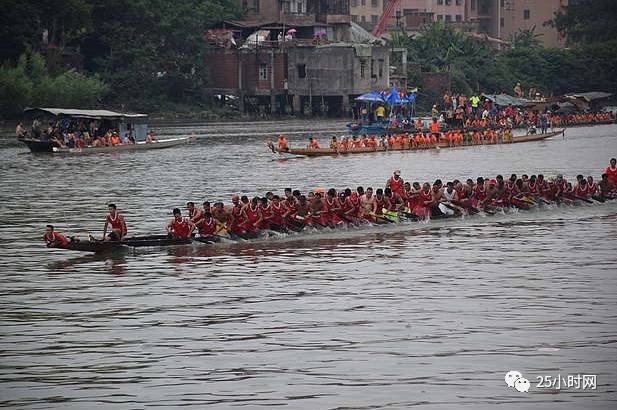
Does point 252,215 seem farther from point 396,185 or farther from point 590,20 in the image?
point 590,20

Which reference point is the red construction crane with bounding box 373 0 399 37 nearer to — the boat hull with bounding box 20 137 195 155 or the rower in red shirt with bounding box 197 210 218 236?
the boat hull with bounding box 20 137 195 155

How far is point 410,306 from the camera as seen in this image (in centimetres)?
2355

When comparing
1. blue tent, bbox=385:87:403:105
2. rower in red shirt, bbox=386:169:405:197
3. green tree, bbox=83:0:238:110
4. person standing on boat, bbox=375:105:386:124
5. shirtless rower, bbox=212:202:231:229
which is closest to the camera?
shirtless rower, bbox=212:202:231:229

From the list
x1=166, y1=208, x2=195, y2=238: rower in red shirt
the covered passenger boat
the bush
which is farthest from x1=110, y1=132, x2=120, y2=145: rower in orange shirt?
x1=166, y1=208, x2=195, y2=238: rower in red shirt

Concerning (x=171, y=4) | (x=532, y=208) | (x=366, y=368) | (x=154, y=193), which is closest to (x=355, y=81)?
(x=171, y=4)

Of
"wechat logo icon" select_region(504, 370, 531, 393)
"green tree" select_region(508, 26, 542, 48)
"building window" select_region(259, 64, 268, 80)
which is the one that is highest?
"green tree" select_region(508, 26, 542, 48)

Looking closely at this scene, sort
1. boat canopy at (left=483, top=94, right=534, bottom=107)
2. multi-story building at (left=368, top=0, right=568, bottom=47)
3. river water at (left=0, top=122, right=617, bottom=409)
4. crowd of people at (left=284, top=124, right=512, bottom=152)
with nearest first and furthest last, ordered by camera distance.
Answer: river water at (left=0, top=122, right=617, bottom=409) → crowd of people at (left=284, top=124, right=512, bottom=152) → boat canopy at (left=483, top=94, right=534, bottom=107) → multi-story building at (left=368, top=0, right=568, bottom=47)

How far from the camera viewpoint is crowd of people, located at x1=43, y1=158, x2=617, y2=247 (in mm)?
29500

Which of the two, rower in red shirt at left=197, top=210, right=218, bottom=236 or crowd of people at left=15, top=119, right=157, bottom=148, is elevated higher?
crowd of people at left=15, top=119, right=157, bottom=148

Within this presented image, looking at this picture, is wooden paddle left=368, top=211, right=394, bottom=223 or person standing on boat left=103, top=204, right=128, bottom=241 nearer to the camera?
person standing on boat left=103, top=204, right=128, bottom=241

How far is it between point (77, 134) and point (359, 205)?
111ft

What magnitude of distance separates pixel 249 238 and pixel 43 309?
327 inches

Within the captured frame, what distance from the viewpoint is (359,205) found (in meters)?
33.3

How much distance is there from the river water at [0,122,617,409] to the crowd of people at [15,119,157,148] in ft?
71.5
